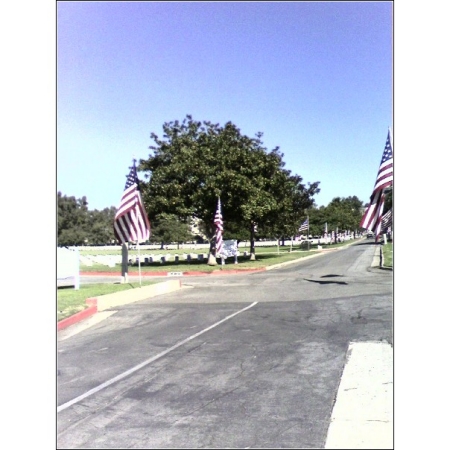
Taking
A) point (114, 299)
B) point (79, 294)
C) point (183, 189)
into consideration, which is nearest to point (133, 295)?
point (114, 299)

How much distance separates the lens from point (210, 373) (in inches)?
154

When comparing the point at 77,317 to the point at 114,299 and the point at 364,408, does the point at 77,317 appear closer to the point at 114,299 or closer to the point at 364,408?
the point at 114,299

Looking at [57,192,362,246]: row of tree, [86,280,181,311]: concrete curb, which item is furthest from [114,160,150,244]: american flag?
[86,280,181,311]: concrete curb

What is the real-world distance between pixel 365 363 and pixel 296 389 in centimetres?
89

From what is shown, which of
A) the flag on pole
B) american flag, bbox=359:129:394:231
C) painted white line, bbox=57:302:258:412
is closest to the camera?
painted white line, bbox=57:302:258:412

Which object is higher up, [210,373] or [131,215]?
[131,215]

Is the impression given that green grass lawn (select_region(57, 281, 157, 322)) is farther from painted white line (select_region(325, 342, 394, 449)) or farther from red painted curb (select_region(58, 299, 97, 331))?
painted white line (select_region(325, 342, 394, 449))

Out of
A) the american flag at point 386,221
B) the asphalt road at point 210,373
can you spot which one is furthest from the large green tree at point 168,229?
the american flag at point 386,221

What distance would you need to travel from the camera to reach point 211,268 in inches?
366

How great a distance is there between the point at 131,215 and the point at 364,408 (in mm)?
2545

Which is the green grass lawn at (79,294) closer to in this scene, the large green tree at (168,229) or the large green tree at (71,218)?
the large green tree at (71,218)

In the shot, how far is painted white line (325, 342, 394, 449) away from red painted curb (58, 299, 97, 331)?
283 centimetres

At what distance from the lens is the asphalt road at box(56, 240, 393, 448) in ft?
9.48
